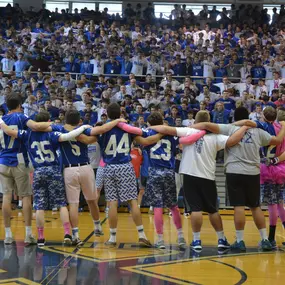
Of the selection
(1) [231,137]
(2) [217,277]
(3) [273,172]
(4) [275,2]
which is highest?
(4) [275,2]

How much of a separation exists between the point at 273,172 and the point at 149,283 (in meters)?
3.01

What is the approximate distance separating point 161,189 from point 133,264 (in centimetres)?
138

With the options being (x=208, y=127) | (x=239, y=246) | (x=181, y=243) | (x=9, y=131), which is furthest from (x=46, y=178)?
(x=239, y=246)

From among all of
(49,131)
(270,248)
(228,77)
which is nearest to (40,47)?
Result: (228,77)

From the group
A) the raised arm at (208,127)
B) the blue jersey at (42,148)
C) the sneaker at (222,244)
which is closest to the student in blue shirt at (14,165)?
the blue jersey at (42,148)

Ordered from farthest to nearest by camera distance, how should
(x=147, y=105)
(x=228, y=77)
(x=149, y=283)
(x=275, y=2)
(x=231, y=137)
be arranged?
(x=275, y=2) → (x=228, y=77) → (x=147, y=105) → (x=231, y=137) → (x=149, y=283)

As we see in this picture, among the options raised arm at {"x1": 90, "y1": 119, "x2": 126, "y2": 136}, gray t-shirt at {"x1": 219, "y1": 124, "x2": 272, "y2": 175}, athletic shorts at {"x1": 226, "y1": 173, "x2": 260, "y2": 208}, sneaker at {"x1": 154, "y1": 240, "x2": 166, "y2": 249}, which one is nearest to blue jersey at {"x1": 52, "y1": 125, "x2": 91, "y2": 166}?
raised arm at {"x1": 90, "y1": 119, "x2": 126, "y2": 136}

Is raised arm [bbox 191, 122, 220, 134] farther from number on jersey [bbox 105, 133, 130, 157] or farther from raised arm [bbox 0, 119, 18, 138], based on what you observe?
raised arm [bbox 0, 119, 18, 138]

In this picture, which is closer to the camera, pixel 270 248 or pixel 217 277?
pixel 217 277

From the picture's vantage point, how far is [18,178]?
8336mm

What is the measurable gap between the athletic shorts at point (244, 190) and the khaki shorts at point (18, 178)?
297 centimetres

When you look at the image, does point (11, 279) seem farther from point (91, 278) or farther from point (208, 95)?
point (208, 95)

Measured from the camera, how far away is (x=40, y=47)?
20141mm

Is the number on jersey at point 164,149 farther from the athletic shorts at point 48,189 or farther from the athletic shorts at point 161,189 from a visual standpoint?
the athletic shorts at point 48,189
